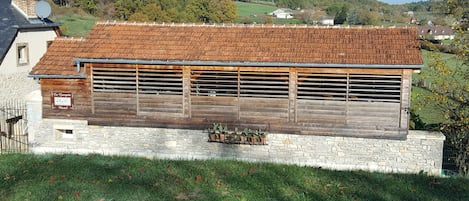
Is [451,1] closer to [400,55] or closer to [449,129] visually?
[400,55]

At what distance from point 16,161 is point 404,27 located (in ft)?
37.4

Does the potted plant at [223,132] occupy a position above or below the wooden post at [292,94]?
below

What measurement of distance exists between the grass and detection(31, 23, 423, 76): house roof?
2.93 meters

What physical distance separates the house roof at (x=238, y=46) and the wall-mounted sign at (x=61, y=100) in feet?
2.25

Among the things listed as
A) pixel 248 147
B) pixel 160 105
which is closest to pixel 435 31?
pixel 248 147

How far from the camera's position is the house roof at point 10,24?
19906mm

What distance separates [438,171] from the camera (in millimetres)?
13562

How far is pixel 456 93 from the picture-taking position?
47.7 feet

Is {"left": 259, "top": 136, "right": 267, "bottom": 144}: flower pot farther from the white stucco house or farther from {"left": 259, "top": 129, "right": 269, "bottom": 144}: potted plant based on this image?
the white stucco house

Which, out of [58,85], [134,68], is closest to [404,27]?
[134,68]

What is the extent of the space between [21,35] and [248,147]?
40.4 ft

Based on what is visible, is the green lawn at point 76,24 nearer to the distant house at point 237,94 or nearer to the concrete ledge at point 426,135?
the distant house at point 237,94

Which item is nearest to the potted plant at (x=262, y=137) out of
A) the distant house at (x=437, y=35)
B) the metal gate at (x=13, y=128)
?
the distant house at (x=437, y=35)

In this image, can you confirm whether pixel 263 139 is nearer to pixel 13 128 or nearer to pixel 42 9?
pixel 13 128
